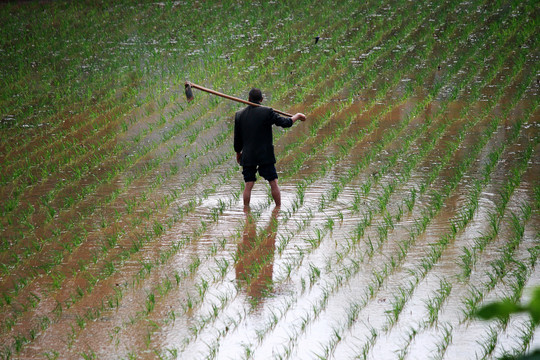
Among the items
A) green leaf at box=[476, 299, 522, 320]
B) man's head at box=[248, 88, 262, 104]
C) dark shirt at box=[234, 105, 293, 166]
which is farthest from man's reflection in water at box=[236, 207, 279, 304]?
green leaf at box=[476, 299, 522, 320]

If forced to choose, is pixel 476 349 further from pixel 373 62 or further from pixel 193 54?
pixel 193 54

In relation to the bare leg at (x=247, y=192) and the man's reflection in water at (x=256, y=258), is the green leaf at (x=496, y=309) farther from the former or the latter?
the bare leg at (x=247, y=192)

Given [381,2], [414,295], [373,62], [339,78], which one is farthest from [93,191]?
[381,2]

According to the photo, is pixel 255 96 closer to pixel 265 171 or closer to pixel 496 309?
pixel 265 171

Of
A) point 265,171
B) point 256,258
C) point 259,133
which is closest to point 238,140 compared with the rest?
point 259,133

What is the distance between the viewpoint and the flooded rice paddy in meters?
4.80

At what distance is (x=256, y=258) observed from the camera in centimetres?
614

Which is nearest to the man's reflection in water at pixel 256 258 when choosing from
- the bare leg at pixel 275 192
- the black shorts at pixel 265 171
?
the bare leg at pixel 275 192

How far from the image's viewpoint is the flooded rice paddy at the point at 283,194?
4797 millimetres

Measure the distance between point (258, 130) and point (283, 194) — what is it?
0.95 meters

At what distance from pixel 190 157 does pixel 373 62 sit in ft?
19.3

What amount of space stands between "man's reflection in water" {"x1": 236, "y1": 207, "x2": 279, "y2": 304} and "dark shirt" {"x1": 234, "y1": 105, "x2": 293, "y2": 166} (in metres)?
0.59

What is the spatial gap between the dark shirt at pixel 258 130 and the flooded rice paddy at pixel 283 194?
1.86 feet

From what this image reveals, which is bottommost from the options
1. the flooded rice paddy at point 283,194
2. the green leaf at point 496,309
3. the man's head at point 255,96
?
the flooded rice paddy at point 283,194
